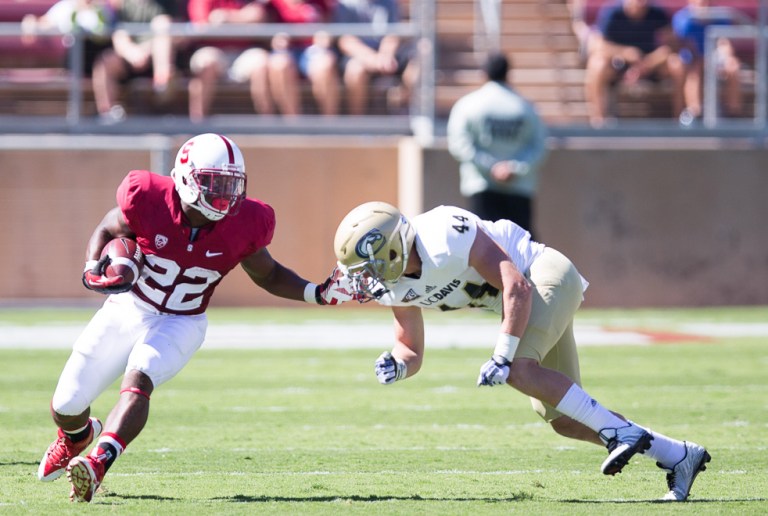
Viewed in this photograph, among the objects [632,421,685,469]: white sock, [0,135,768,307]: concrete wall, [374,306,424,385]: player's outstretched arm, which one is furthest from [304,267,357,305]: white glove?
[0,135,768,307]: concrete wall

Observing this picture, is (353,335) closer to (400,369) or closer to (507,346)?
(400,369)

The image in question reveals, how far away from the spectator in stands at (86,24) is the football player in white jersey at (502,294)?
25.7 feet

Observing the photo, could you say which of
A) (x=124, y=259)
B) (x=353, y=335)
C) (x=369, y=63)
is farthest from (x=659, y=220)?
(x=124, y=259)

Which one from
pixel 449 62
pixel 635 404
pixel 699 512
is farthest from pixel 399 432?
pixel 449 62

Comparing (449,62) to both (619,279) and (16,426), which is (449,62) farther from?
(16,426)

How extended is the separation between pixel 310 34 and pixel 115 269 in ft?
25.0

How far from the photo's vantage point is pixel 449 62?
12.4 m

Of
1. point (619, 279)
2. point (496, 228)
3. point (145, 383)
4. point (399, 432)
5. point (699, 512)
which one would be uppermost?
point (496, 228)

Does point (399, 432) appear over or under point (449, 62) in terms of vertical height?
under

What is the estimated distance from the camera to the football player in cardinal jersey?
15.2 feet

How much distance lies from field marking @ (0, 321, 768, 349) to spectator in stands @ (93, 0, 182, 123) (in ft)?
8.57

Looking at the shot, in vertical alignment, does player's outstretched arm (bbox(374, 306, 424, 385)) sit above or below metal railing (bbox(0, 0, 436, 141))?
below

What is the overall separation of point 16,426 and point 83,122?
6219mm

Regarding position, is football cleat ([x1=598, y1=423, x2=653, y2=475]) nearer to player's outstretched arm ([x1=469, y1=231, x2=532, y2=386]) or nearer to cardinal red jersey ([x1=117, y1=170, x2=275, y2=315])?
player's outstretched arm ([x1=469, y1=231, x2=532, y2=386])
